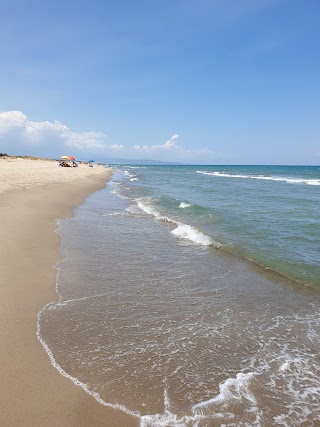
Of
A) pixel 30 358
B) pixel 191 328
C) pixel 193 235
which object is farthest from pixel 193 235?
pixel 30 358

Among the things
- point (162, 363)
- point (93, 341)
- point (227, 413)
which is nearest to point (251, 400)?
→ point (227, 413)

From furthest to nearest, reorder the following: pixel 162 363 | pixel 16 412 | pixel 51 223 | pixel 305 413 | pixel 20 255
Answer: pixel 51 223
pixel 20 255
pixel 162 363
pixel 305 413
pixel 16 412

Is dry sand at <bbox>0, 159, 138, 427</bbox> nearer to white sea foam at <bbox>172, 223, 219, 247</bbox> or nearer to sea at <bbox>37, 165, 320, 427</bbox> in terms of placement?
sea at <bbox>37, 165, 320, 427</bbox>

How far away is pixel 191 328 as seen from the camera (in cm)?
591

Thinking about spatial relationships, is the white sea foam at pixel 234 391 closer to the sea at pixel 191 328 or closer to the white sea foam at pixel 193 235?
the sea at pixel 191 328

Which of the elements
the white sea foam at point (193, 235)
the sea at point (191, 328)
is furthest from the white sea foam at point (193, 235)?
the sea at point (191, 328)

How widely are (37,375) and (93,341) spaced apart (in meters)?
1.14

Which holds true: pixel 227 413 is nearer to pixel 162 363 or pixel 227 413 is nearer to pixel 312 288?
pixel 162 363

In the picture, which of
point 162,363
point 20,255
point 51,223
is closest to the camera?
point 162,363

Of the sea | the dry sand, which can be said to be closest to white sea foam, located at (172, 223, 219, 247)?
the sea

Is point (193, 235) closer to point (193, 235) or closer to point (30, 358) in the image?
point (193, 235)

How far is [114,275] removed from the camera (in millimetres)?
8398

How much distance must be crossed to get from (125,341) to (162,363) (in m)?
0.84

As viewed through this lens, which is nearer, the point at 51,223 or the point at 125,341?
the point at 125,341
